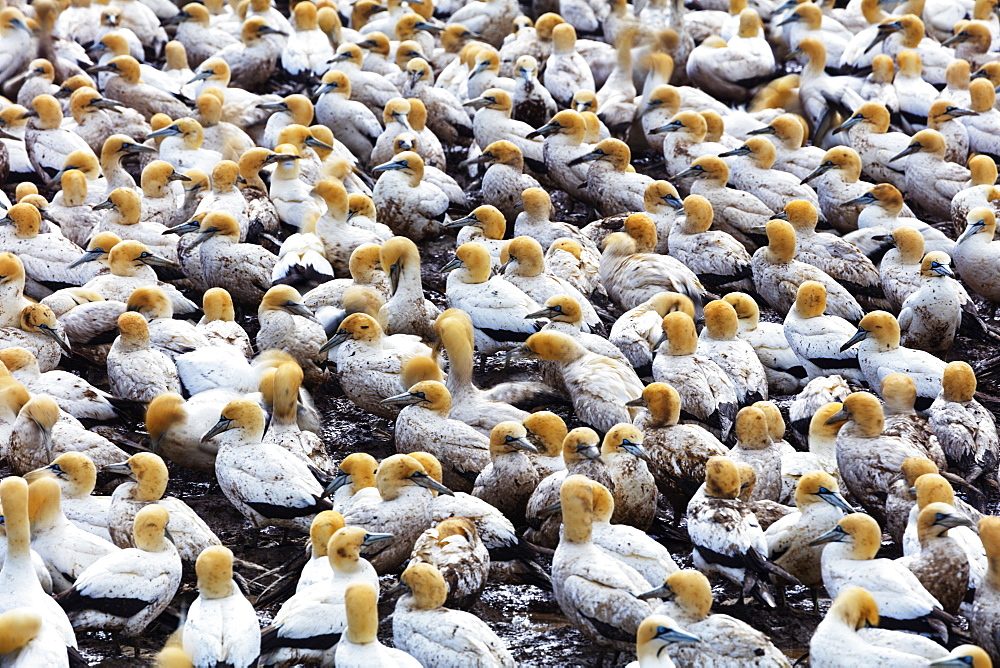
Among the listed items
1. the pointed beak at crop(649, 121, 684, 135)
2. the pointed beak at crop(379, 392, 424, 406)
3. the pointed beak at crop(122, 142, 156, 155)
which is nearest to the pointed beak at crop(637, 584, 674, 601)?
the pointed beak at crop(379, 392, 424, 406)

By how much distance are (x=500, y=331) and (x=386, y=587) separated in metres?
2.60

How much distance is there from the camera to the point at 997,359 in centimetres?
940

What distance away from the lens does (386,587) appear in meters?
7.00

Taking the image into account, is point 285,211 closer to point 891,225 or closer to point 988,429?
point 891,225

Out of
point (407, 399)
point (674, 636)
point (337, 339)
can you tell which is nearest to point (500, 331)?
point (337, 339)

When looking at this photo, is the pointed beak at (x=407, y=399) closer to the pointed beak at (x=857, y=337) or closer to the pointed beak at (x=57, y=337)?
the pointed beak at (x=57, y=337)

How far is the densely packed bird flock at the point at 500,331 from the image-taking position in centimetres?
632

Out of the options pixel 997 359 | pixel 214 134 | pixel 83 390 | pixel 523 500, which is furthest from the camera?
pixel 214 134

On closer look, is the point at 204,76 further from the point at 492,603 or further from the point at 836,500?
the point at 836,500

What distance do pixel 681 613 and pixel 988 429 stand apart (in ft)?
9.41

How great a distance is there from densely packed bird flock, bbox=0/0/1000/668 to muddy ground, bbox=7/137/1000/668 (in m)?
0.04

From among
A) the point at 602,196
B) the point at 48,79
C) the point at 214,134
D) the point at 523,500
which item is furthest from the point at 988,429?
the point at 48,79

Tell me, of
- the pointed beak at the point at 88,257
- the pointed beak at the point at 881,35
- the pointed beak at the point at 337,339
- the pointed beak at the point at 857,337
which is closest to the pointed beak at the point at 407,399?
the pointed beak at the point at 337,339

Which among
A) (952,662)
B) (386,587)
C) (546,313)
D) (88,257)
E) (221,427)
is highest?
(952,662)
